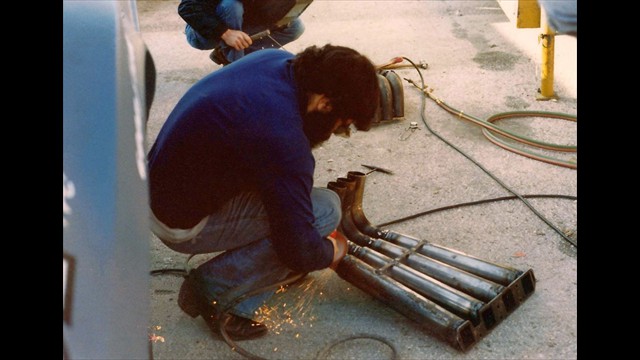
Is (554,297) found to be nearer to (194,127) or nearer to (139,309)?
(194,127)

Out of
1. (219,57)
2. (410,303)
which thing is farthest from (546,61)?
→ (410,303)

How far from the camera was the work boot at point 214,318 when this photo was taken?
2.93 m

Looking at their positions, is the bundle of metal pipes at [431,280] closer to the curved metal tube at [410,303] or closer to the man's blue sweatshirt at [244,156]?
the curved metal tube at [410,303]

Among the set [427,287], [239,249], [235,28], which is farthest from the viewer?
[235,28]

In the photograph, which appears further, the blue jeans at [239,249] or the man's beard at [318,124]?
the blue jeans at [239,249]

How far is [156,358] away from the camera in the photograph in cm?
288

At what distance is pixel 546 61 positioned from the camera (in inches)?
206

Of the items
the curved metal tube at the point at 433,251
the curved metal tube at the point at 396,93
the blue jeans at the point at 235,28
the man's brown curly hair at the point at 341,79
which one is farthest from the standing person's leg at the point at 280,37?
the man's brown curly hair at the point at 341,79

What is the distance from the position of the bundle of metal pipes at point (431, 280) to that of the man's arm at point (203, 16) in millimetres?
1890

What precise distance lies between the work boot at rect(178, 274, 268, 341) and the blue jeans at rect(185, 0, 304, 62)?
2421mm

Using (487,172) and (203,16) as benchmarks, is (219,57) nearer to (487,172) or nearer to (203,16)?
(203,16)

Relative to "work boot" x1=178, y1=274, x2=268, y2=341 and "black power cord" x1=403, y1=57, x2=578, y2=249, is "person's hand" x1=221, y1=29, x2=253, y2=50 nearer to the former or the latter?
"black power cord" x1=403, y1=57, x2=578, y2=249

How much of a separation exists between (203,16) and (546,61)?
250 cm
